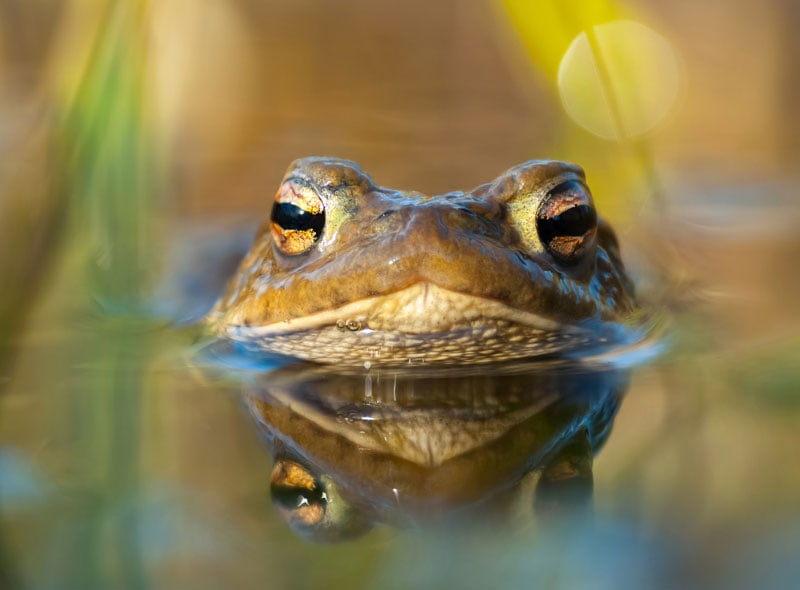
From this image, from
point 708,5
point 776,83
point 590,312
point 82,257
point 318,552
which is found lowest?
point 318,552

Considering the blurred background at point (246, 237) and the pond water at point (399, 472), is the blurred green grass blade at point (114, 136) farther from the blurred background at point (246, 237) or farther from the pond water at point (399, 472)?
the pond water at point (399, 472)

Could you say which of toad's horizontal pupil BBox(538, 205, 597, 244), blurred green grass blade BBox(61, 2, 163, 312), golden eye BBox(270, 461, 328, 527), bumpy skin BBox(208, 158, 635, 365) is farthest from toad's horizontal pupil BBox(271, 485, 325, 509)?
toad's horizontal pupil BBox(538, 205, 597, 244)

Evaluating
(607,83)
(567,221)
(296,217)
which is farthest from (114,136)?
(607,83)

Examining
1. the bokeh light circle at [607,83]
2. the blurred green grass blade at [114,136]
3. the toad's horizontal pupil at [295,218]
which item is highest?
the bokeh light circle at [607,83]

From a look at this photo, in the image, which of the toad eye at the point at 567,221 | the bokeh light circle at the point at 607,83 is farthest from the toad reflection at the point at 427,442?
the bokeh light circle at the point at 607,83

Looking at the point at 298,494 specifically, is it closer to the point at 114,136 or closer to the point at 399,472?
the point at 399,472

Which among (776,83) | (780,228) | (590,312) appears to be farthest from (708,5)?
(590,312)

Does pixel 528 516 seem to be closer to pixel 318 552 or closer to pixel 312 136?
pixel 318 552
